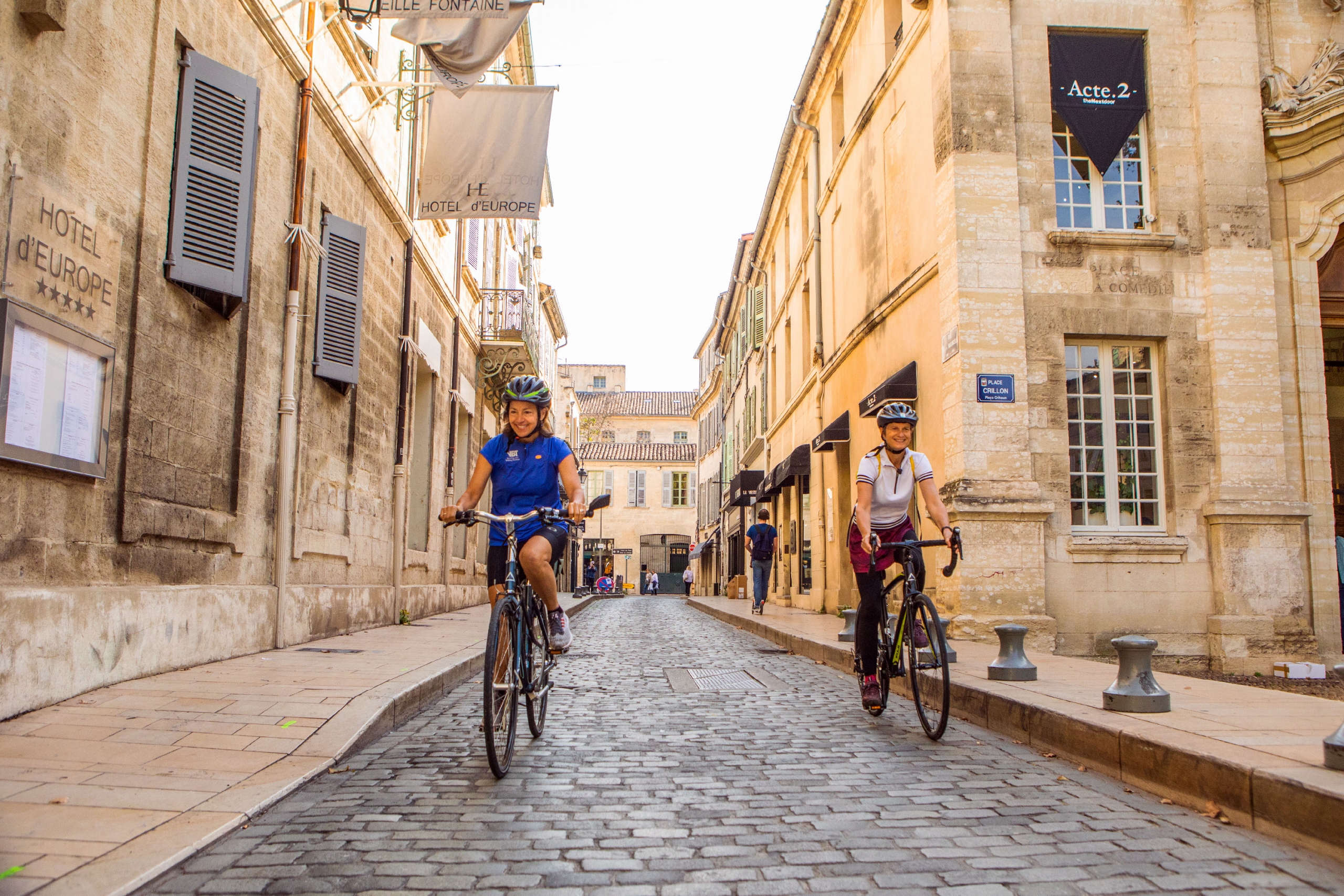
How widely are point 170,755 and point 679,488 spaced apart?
56.3m

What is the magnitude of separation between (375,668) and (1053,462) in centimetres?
689

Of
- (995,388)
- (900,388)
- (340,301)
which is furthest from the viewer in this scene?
(900,388)

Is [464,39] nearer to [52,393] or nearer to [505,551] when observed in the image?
[52,393]

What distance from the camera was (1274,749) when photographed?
13.2ft

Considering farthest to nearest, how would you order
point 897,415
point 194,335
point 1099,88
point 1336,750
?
point 1099,88, point 194,335, point 897,415, point 1336,750

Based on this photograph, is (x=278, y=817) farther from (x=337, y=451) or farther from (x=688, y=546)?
(x=688, y=546)

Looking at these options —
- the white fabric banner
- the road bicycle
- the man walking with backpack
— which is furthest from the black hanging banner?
the road bicycle

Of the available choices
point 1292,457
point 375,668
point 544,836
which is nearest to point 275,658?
point 375,668

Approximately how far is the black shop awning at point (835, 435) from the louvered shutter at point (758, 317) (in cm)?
1108

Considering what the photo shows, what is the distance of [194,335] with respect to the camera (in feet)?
22.9

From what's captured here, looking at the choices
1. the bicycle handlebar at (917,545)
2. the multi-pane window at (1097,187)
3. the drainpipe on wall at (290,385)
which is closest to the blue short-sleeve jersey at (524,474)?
the bicycle handlebar at (917,545)

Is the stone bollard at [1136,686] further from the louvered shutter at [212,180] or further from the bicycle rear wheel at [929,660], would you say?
the louvered shutter at [212,180]

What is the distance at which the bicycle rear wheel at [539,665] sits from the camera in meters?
5.05

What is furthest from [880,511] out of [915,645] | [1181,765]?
[1181,765]
